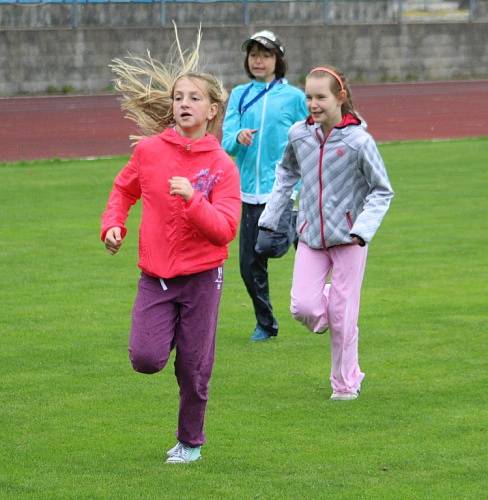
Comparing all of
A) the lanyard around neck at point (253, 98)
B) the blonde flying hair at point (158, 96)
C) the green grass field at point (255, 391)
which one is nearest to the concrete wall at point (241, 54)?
the green grass field at point (255, 391)

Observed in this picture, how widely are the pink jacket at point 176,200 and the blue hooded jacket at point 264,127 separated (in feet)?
9.52

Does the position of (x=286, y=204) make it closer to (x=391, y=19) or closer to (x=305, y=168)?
(x=305, y=168)

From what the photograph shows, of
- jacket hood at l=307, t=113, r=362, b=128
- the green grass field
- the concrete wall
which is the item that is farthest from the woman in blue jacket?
the concrete wall

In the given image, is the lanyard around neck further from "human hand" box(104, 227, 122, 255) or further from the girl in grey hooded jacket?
"human hand" box(104, 227, 122, 255)

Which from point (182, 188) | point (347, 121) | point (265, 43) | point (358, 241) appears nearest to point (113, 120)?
point (265, 43)

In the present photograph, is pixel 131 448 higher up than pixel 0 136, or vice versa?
pixel 131 448

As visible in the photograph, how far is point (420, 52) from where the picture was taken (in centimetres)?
3838

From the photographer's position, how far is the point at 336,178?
7781 millimetres

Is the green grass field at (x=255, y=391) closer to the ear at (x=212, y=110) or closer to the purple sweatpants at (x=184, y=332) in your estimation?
the purple sweatpants at (x=184, y=332)

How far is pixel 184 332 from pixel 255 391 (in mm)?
1658

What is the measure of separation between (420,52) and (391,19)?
1365 mm

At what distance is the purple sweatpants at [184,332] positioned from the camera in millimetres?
6480

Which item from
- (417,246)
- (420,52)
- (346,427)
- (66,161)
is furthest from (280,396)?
(420,52)

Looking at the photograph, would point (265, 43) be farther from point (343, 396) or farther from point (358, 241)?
point (343, 396)
